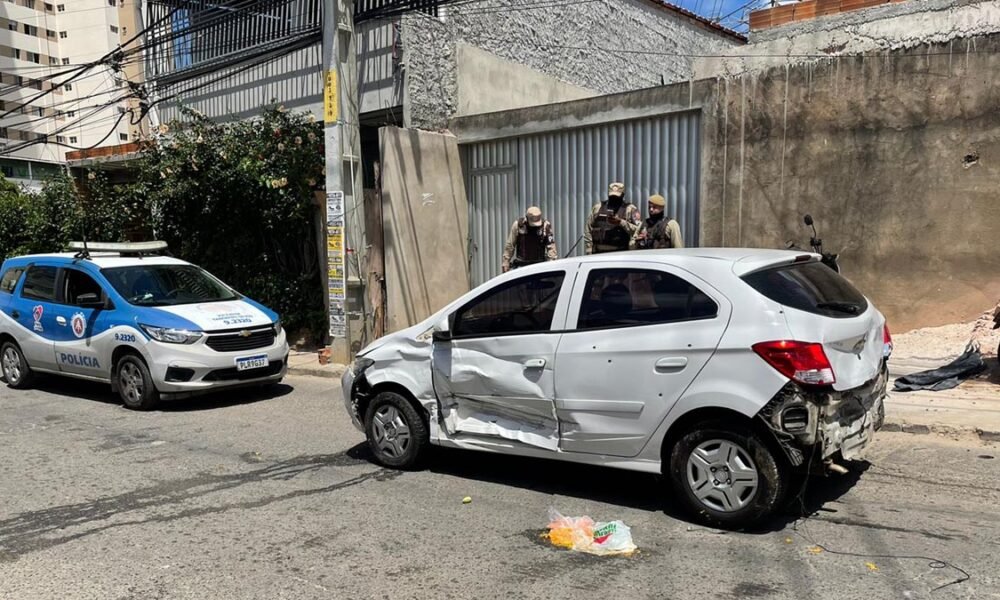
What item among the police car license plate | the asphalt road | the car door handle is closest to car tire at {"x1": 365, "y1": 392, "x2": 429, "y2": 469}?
the asphalt road

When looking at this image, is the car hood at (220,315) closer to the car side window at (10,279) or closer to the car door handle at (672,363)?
the car side window at (10,279)

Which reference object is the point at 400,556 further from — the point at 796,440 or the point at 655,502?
the point at 796,440

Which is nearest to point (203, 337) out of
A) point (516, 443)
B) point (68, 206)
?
point (516, 443)

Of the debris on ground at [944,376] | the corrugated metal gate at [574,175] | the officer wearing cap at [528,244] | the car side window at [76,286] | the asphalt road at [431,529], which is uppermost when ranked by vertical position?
the corrugated metal gate at [574,175]

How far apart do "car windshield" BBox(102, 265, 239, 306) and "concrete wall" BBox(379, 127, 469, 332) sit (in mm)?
2562

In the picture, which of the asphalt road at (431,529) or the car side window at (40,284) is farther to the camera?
the car side window at (40,284)

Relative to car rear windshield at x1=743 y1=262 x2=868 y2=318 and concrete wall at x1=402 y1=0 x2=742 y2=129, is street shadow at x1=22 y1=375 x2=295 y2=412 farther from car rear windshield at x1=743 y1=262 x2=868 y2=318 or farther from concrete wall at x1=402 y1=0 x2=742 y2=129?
car rear windshield at x1=743 y1=262 x2=868 y2=318

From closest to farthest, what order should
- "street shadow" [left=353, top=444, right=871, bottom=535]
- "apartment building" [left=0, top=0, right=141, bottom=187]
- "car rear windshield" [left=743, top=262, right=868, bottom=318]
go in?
"car rear windshield" [left=743, top=262, right=868, bottom=318]
"street shadow" [left=353, top=444, right=871, bottom=535]
"apartment building" [left=0, top=0, right=141, bottom=187]

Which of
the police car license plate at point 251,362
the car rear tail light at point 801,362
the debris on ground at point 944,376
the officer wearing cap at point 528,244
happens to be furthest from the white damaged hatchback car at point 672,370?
the officer wearing cap at point 528,244

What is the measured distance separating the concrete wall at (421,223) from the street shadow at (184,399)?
244 cm

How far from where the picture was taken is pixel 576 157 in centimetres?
1102

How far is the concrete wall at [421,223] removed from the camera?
437 inches

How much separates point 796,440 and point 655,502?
117 centimetres

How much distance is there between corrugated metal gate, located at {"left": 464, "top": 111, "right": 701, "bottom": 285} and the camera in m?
10.0
